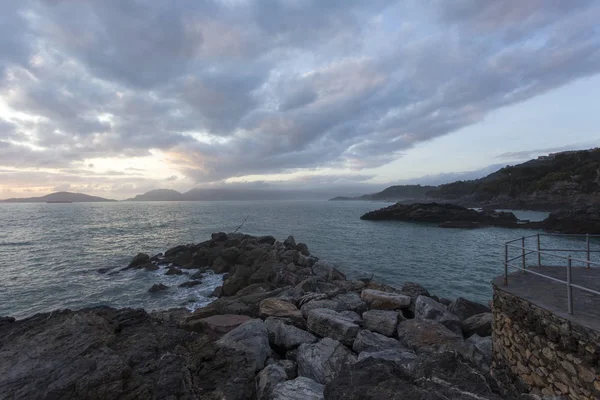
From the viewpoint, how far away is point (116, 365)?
499 cm

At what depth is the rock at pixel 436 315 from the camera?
30.4 ft

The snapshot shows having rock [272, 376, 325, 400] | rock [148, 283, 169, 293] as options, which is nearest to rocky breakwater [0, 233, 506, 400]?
rock [272, 376, 325, 400]

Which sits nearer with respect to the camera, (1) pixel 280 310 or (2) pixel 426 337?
(2) pixel 426 337

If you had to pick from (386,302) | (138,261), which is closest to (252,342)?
(386,302)

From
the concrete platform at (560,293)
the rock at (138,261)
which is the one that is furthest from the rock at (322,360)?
the rock at (138,261)

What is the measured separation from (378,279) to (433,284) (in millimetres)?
3730

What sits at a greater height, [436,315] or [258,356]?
[258,356]

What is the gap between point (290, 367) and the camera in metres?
6.28

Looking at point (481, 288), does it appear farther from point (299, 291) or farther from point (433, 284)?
point (299, 291)

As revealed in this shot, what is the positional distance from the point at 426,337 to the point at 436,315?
6.40ft

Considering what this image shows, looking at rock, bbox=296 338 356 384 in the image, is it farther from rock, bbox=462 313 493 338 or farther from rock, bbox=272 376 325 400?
rock, bbox=462 313 493 338

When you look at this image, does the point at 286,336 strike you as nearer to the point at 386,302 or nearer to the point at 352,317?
the point at 352,317

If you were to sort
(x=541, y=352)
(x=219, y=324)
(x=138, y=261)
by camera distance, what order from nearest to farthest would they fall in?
(x=541, y=352)
(x=219, y=324)
(x=138, y=261)

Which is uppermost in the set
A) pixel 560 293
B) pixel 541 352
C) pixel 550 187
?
pixel 550 187
